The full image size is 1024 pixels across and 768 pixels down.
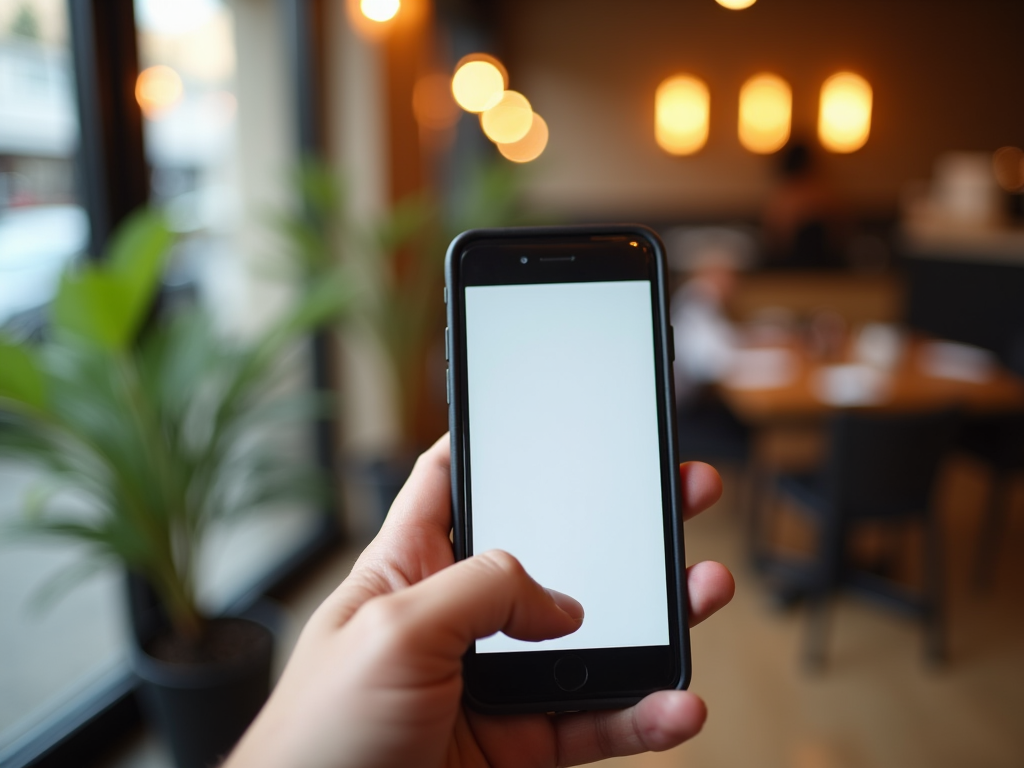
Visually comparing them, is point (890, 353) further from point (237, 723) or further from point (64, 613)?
point (64, 613)

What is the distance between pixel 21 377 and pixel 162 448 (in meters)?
0.31

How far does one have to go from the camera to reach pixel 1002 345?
473 cm

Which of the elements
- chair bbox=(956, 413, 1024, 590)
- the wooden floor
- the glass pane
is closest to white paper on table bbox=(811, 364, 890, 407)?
chair bbox=(956, 413, 1024, 590)

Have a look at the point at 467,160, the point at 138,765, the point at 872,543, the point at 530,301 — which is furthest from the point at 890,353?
the point at 467,160

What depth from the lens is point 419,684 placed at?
63 cm

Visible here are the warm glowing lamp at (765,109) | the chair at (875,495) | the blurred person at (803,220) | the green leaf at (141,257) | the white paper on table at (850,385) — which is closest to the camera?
the green leaf at (141,257)

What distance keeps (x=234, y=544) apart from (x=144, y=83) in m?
1.65

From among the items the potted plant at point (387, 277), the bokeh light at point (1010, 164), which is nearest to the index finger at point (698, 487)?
the potted plant at point (387, 277)

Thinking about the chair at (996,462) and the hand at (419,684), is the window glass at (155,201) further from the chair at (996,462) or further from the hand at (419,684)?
the chair at (996,462)

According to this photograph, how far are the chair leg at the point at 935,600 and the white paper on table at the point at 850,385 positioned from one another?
440 millimetres

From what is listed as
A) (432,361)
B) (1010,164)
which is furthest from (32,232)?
(1010,164)

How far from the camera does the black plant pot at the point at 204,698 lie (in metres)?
1.50

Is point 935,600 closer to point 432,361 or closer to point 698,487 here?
point 698,487

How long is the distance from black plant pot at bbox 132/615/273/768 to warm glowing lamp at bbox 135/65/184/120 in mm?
1362
